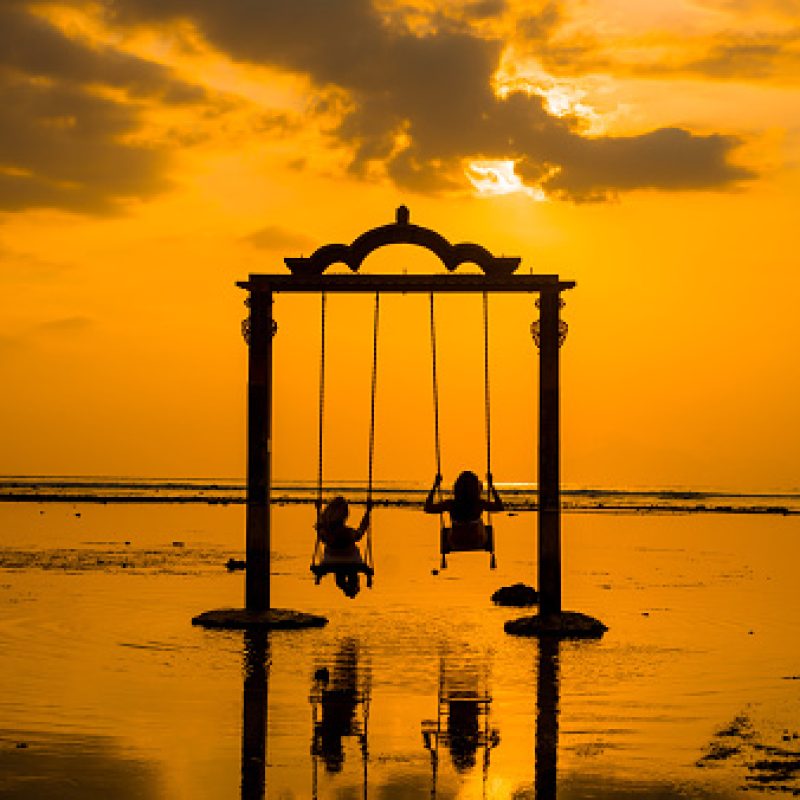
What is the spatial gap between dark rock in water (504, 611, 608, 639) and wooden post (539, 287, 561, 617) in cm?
16

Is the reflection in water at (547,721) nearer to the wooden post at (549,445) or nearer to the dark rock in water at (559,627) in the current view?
the dark rock in water at (559,627)

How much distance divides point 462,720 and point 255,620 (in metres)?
8.27

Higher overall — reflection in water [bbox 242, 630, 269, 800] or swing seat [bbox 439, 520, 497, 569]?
swing seat [bbox 439, 520, 497, 569]

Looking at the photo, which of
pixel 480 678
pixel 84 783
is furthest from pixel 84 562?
pixel 84 783

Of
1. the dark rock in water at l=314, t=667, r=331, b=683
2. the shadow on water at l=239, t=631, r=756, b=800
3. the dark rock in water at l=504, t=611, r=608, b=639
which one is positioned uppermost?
the dark rock in water at l=504, t=611, r=608, b=639

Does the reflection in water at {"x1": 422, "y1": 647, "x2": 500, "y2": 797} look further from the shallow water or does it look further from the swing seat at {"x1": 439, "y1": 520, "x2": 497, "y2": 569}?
the swing seat at {"x1": 439, "y1": 520, "x2": 497, "y2": 569}

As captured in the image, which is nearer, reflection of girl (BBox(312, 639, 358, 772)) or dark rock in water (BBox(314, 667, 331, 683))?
reflection of girl (BBox(312, 639, 358, 772))

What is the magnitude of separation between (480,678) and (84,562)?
21.2 meters

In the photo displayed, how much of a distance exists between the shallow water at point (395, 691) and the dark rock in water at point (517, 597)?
0.38 m

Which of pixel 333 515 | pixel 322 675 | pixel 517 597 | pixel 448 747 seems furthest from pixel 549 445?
pixel 448 747

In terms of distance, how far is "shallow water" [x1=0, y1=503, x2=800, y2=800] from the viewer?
12719 mm

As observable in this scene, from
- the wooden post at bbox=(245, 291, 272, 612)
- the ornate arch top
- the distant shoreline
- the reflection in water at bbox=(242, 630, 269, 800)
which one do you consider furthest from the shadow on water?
the distant shoreline

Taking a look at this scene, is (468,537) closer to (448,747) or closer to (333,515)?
(333,515)

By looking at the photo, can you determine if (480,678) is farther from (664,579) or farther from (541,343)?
(664,579)
